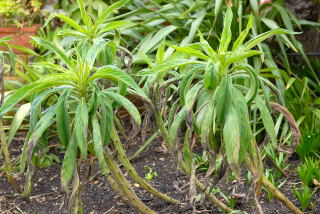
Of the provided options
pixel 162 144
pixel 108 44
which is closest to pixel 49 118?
pixel 108 44

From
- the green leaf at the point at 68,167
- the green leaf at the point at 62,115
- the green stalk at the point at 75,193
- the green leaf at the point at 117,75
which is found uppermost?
the green leaf at the point at 117,75

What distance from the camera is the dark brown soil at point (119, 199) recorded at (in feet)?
8.47

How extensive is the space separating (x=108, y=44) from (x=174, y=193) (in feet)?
3.17

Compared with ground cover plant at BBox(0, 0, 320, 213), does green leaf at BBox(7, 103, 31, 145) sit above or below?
below

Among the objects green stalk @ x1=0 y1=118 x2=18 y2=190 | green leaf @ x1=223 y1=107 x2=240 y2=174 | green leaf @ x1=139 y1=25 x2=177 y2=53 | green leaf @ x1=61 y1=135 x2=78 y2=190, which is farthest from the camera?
green leaf @ x1=139 y1=25 x2=177 y2=53

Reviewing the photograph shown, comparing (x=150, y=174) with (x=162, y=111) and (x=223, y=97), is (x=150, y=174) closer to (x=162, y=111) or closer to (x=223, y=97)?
(x=162, y=111)

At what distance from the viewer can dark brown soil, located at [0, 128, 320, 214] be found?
2.58 metres

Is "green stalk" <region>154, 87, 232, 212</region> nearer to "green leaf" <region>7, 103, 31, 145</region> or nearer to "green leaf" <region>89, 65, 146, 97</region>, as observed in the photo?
"green leaf" <region>89, 65, 146, 97</region>

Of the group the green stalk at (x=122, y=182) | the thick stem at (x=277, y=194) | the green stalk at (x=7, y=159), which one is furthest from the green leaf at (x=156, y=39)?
the thick stem at (x=277, y=194)

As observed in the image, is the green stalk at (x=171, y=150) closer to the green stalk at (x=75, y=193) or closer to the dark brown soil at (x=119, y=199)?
the dark brown soil at (x=119, y=199)

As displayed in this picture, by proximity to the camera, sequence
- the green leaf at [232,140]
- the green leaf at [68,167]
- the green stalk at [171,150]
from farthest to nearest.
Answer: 1. the green stalk at [171,150]
2. the green leaf at [68,167]
3. the green leaf at [232,140]

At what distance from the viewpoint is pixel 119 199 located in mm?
2816

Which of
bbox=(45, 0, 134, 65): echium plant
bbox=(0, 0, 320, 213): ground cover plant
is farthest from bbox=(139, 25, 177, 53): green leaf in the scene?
bbox=(45, 0, 134, 65): echium plant

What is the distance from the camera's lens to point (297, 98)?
3.66 m
